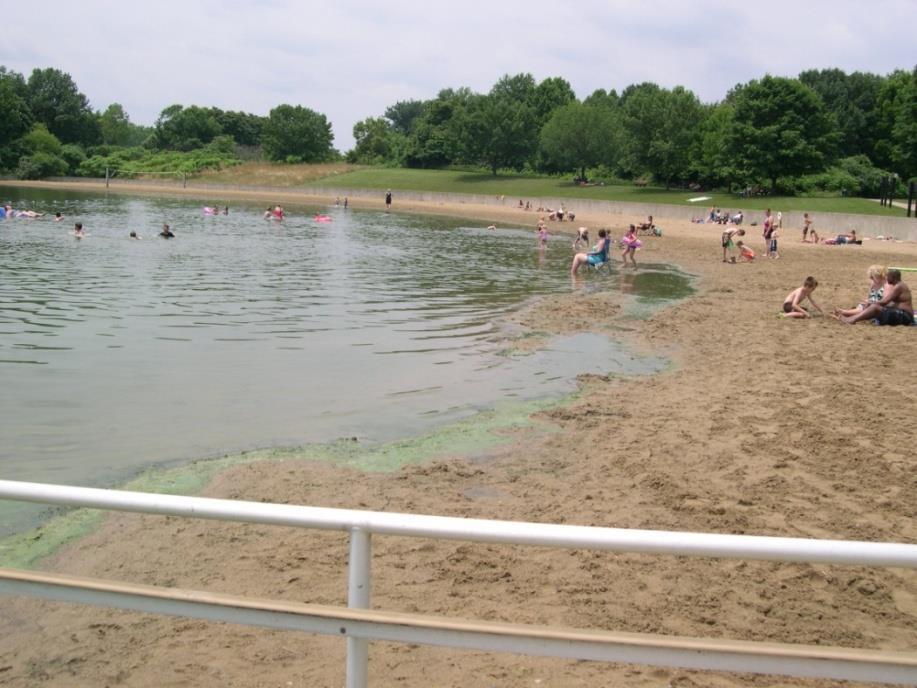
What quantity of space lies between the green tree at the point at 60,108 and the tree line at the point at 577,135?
22 cm

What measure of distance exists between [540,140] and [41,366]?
91120 millimetres

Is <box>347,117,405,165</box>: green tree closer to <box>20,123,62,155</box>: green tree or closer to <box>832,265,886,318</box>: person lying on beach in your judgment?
<box>20,123,62,155</box>: green tree

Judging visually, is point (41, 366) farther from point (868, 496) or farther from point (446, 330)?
point (868, 496)

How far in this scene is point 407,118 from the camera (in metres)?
190

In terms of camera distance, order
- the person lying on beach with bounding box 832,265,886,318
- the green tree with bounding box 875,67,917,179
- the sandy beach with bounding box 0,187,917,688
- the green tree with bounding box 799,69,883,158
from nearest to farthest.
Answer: the sandy beach with bounding box 0,187,917,688
the person lying on beach with bounding box 832,265,886,318
the green tree with bounding box 875,67,917,179
the green tree with bounding box 799,69,883,158

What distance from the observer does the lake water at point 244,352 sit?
9.37m

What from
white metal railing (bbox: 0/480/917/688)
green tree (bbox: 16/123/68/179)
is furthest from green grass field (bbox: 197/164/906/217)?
white metal railing (bbox: 0/480/917/688)

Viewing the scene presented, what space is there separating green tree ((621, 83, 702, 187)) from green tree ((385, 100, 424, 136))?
369ft

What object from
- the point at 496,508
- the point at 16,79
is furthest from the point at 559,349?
the point at 16,79

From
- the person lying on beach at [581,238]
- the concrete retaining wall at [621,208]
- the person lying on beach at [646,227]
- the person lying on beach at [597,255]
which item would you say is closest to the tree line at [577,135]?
the concrete retaining wall at [621,208]

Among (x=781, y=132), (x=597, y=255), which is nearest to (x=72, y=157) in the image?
(x=781, y=132)

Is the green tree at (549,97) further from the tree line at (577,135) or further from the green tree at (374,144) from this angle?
the green tree at (374,144)

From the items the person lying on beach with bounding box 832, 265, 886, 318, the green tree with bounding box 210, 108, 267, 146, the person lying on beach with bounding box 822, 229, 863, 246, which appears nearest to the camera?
the person lying on beach with bounding box 832, 265, 886, 318

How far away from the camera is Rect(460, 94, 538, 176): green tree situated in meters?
101
